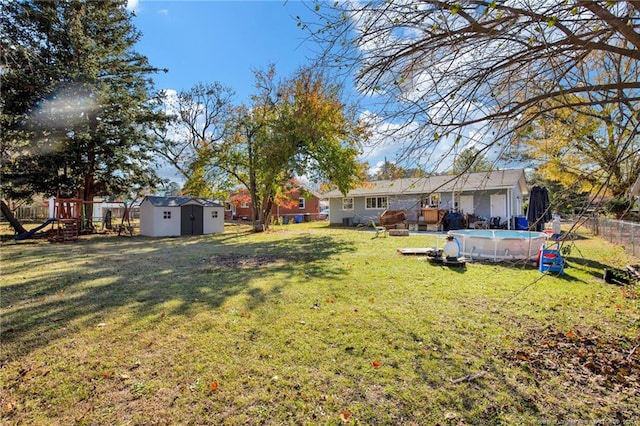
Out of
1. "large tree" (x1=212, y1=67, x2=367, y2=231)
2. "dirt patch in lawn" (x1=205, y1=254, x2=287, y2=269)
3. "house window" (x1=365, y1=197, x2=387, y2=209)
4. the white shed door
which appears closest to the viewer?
"dirt patch in lawn" (x1=205, y1=254, x2=287, y2=269)

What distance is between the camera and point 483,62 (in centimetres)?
358

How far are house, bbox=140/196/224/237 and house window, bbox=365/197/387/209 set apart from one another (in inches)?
466

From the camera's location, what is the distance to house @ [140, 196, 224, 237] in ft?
60.3

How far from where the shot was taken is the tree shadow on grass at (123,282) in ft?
15.1

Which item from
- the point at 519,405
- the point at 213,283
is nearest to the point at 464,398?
the point at 519,405

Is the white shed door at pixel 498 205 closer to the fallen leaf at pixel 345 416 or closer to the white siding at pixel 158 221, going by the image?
the white siding at pixel 158 221

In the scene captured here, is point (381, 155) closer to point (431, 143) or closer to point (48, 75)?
point (431, 143)

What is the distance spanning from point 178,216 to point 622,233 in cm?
2044

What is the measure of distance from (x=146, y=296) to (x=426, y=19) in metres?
6.07

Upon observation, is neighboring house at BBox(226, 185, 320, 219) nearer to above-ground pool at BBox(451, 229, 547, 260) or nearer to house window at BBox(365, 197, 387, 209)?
house window at BBox(365, 197, 387, 209)

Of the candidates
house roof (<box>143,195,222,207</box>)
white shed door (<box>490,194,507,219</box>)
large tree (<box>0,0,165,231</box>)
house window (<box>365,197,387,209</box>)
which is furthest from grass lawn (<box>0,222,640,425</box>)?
house window (<box>365,197,387,209</box>)

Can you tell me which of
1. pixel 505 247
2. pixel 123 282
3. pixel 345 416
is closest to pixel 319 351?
pixel 345 416

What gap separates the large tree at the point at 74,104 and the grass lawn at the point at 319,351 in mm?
13771

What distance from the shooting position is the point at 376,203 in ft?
84.7
